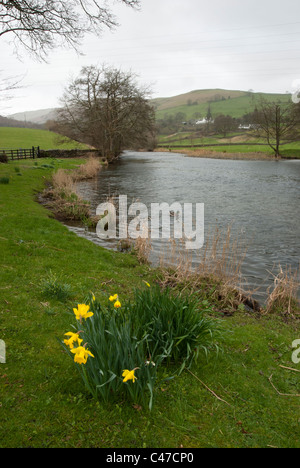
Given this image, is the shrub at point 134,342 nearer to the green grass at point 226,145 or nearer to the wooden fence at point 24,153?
the wooden fence at point 24,153

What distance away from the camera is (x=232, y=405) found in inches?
125

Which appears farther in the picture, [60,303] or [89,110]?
[89,110]

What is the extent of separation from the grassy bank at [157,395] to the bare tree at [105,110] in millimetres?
39401

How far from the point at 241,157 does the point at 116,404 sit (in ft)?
186

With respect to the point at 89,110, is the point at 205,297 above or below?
below

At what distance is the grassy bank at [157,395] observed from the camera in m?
2.72

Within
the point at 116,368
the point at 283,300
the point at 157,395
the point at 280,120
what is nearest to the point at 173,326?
the point at 157,395

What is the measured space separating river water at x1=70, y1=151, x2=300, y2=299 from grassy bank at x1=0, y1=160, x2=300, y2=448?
276cm

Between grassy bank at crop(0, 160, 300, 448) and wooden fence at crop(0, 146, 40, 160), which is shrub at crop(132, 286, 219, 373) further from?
wooden fence at crop(0, 146, 40, 160)

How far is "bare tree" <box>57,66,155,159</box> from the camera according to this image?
40625 millimetres

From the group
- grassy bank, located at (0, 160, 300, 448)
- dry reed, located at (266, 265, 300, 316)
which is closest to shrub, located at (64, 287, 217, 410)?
grassy bank, located at (0, 160, 300, 448)

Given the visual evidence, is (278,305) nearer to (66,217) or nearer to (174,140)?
(66,217)

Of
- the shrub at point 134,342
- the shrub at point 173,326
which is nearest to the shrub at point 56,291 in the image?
the shrub at point 134,342

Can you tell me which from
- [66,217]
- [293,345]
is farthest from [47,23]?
[293,345]
